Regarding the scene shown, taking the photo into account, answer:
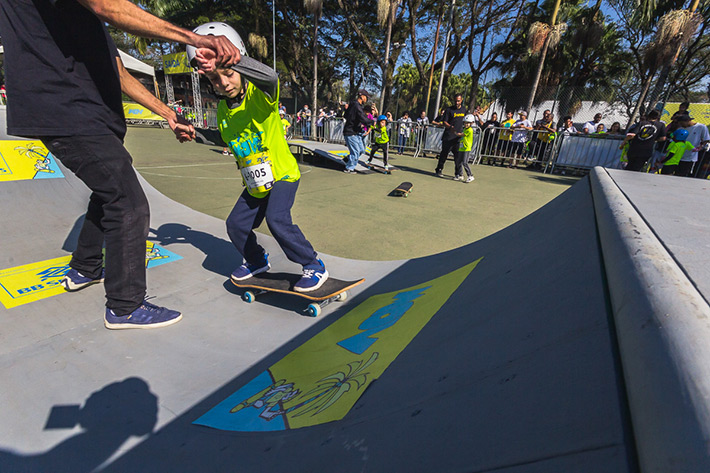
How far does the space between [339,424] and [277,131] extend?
1.90m

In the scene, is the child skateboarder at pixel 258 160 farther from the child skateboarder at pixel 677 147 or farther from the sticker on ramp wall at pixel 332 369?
the child skateboarder at pixel 677 147

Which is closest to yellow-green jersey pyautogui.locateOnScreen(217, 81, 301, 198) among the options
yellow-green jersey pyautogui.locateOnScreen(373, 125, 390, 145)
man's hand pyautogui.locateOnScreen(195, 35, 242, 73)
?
man's hand pyautogui.locateOnScreen(195, 35, 242, 73)

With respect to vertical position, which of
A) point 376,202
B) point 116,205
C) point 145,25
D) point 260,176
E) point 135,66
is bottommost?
point 376,202

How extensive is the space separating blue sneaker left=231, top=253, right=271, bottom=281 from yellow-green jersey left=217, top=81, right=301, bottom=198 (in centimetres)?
62

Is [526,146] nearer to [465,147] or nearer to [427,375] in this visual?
[465,147]

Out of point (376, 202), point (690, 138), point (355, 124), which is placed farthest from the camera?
point (355, 124)

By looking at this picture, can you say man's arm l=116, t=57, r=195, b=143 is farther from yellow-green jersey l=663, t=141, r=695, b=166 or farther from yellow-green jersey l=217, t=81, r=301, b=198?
yellow-green jersey l=663, t=141, r=695, b=166

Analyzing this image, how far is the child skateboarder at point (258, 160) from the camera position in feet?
7.03

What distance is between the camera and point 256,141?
2.25 metres

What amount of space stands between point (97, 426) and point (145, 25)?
1719 millimetres

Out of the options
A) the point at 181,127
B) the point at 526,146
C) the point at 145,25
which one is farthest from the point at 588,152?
the point at 145,25

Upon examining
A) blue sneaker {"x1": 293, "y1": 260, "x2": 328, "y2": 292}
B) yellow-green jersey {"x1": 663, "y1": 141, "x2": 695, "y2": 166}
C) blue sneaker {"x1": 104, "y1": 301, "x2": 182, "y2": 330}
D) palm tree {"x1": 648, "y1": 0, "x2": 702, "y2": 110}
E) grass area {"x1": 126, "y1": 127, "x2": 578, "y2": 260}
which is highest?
palm tree {"x1": 648, "y1": 0, "x2": 702, "y2": 110}

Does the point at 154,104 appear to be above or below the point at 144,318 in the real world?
above

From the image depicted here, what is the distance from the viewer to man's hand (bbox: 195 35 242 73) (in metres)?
1.54
